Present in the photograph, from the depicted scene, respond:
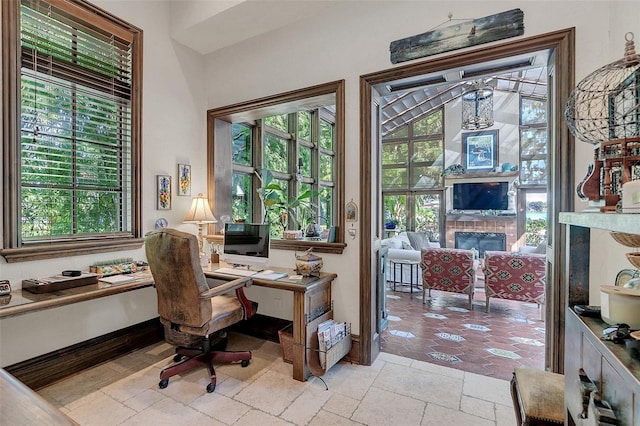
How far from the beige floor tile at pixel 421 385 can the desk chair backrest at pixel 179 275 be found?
4.94ft

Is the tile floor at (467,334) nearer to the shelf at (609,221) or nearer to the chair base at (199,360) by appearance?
Result: the chair base at (199,360)

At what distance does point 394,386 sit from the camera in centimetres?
241

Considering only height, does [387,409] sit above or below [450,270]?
below

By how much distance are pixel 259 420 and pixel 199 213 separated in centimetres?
207

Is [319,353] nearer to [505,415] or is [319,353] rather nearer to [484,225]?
[505,415]

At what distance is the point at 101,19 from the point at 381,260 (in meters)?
3.41

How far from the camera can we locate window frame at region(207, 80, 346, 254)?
2.85 meters

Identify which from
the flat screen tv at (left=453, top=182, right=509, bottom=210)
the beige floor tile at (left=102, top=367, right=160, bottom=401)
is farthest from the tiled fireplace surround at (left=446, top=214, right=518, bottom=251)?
the beige floor tile at (left=102, top=367, right=160, bottom=401)

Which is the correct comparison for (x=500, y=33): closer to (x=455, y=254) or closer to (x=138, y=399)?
(x=455, y=254)

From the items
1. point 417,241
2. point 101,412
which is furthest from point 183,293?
point 417,241

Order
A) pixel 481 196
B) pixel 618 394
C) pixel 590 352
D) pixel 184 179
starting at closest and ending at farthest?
pixel 618 394
pixel 590 352
pixel 184 179
pixel 481 196

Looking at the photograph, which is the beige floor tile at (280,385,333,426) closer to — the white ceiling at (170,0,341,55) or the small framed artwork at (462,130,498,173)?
the white ceiling at (170,0,341,55)

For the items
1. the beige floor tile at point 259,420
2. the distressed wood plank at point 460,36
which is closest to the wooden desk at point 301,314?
the beige floor tile at point 259,420

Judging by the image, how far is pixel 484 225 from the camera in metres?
8.39
